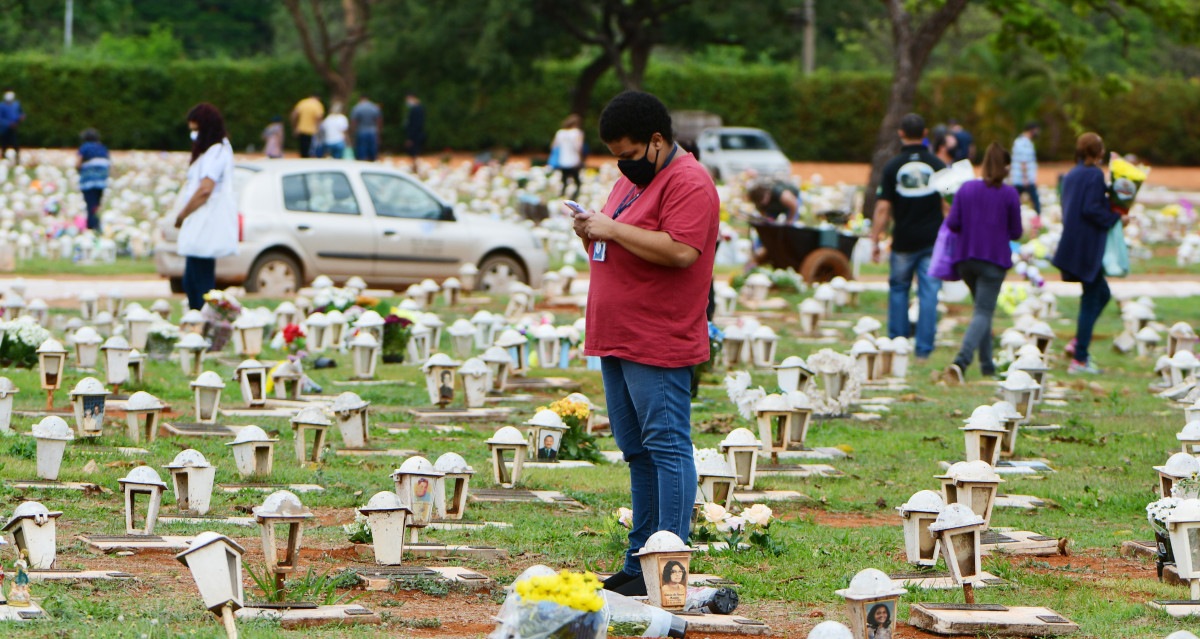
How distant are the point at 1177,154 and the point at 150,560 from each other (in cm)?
4696

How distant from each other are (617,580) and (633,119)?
1485 millimetres

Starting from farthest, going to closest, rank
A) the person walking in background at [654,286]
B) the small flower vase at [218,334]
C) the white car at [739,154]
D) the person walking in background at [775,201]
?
the white car at [739,154]
the person walking in background at [775,201]
the small flower vase at [218,334]
the person walking in background at [654,286]

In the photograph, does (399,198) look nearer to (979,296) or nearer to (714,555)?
(979,296)

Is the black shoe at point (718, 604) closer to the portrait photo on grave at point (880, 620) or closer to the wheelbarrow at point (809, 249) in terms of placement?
the portrait photo on grave at point (880, 620)

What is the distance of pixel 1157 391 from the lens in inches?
454

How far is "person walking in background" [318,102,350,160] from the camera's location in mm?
30016

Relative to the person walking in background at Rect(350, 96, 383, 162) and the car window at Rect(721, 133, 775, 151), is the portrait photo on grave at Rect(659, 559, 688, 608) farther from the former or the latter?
the car window at Rect(721, 133, 775, 151)

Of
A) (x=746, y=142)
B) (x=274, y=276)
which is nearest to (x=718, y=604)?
(x=274, y=276)

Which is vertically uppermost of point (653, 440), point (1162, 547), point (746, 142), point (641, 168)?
point (746, 142)

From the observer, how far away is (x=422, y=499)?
6.21 m

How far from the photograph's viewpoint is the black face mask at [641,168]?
17.1 feet

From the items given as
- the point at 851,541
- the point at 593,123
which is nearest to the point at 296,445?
the point at 851,541

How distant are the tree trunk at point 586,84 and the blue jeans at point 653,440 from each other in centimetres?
4039

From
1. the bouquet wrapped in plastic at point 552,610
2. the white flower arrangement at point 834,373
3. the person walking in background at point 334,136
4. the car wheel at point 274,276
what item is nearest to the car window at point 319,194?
the car wheel at point 274,276
